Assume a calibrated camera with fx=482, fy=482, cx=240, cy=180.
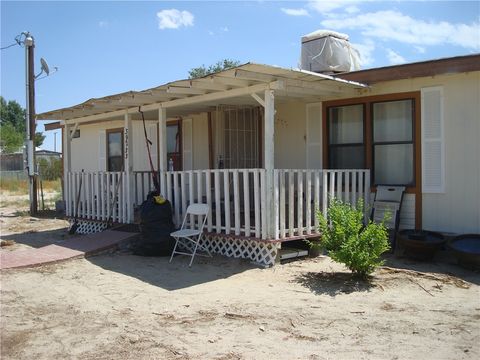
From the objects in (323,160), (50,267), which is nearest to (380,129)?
(323,160)

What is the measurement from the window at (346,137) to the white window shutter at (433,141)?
3.67ft

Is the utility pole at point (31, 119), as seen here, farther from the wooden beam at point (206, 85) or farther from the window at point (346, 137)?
the window at point (346, 137)

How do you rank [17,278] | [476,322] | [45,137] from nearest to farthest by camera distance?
[476,322], [17,278], [45,137]

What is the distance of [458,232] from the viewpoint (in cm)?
714

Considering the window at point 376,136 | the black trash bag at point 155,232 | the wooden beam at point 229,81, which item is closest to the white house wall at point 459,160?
the window at point 376,136

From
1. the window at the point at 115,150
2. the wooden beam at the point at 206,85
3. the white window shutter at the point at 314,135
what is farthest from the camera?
the window at the point at 115,150

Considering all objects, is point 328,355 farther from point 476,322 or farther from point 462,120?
point 462,120

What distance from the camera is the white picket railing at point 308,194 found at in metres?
6.62

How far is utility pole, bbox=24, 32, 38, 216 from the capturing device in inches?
541

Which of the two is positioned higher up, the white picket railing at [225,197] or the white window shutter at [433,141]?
the white window shutter at [433,141]

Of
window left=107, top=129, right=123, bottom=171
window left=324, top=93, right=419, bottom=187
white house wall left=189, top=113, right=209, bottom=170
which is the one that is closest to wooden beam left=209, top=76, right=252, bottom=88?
window left=324, top=93, right=419, bottom=187

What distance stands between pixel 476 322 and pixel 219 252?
3.90 m

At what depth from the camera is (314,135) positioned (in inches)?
350

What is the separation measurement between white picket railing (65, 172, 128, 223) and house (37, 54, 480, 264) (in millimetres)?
26
